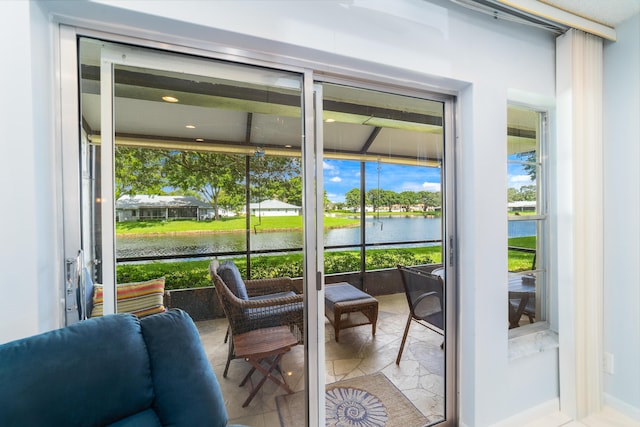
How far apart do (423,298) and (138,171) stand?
1.93 meters

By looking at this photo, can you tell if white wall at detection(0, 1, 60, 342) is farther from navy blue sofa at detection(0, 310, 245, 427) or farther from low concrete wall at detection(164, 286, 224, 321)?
low concrete wall at detection(164, 286, 224, 321)

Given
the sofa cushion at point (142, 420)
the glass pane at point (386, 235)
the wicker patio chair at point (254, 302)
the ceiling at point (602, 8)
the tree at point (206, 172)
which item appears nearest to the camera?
the sofa cushion at point (142, 420)

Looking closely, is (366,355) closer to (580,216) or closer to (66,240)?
(580,216)

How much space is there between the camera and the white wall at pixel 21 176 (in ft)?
3.05

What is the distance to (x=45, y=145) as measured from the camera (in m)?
1.04

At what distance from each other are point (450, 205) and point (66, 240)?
2.06m

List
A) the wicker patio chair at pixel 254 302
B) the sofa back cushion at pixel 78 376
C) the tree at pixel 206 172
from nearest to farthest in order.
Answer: the sofa back cushion at pixel 78 376
the tree at pixel 206 172
the wicker patio chair at pixel 254 302

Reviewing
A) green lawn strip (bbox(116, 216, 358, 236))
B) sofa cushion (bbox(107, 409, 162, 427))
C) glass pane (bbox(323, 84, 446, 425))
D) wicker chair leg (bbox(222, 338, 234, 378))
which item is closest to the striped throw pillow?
green lawn strip (bbox(116, 216, 358, 236))

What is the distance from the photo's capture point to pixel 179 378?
879 mm

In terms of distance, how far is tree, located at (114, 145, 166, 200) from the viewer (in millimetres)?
1194

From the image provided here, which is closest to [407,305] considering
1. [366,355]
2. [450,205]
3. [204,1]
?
[366,355]

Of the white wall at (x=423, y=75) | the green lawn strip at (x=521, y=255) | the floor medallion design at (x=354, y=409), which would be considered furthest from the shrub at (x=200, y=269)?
the green lawn strip at (x=521, y=255)

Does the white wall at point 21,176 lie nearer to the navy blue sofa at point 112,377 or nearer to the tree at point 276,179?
the navy blue sofa at point 112,377

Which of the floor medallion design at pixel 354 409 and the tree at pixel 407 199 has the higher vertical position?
the tree at pixel 407 199
